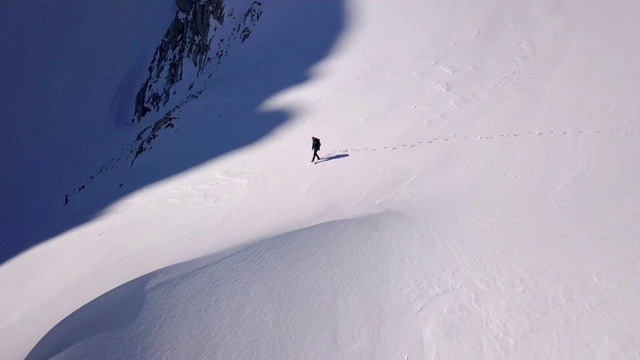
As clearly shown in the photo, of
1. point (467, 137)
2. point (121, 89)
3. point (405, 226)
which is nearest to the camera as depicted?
point (405, 226)

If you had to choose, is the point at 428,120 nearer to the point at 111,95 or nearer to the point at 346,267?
the point at 346,267

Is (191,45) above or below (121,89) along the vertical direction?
below

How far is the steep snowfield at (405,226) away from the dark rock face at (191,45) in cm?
1239

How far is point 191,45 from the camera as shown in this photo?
2834cm

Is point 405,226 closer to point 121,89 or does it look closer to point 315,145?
point 315,145

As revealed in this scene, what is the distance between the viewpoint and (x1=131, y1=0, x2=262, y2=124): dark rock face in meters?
25.7

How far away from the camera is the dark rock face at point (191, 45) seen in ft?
84.3

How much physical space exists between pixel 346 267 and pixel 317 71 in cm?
1245

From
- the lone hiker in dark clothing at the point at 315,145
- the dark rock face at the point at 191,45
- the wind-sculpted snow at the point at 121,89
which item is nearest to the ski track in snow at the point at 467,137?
the lone hiker in dark clothing at the point at 315,145

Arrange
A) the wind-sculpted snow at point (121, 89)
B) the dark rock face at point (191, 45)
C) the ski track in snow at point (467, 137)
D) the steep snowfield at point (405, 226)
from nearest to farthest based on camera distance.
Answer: the steep snowfield at point (405, 226), the ski track in snow at point (467, 137), the wind-sculpted snow at point (121, 89), the dark rock face at point (191, 45)

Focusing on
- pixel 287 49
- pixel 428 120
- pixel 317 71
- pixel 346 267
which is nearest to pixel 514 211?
pixel 346 267

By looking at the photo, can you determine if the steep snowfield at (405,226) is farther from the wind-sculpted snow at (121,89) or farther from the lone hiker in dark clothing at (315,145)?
the wind-sculpted snow at (121,89)

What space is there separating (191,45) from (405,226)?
2679 cm

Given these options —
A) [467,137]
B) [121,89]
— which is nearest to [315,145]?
[467,137]
